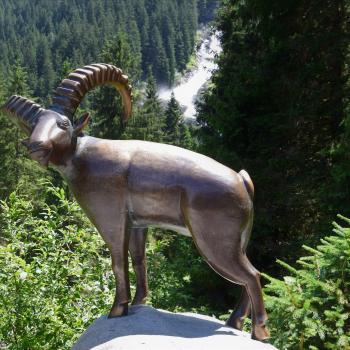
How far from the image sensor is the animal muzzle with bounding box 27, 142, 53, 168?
12.3 ft

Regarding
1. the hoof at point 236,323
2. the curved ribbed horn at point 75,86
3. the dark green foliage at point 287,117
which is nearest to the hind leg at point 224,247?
the hoof at point 236,323

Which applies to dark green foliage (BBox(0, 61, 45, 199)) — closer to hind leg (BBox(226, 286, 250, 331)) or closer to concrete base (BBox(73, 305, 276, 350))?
concrete base (BBox(73, 305, 276, 350))

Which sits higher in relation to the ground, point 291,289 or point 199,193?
point 199,193

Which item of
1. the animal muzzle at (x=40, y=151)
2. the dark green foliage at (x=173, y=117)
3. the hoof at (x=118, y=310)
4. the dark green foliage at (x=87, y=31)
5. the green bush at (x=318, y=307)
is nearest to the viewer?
the animal muzzle at (x=40, y=151)

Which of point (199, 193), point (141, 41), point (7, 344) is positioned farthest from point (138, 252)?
point (141, 41)

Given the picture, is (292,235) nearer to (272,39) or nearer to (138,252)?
(272,39)

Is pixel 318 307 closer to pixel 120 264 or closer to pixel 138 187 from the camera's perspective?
pixel 120 264

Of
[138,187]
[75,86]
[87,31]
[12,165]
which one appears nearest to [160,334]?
[138,187]

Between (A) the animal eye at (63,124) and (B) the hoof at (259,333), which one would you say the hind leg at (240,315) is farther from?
(A) the animal eye at (63,124)

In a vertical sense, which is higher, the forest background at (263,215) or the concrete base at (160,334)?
the concrete base at (160,334)

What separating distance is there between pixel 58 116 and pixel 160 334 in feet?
6.04

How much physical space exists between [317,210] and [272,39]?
3877 millimetres

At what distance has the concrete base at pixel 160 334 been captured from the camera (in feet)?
11.5

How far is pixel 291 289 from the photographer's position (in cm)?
538
